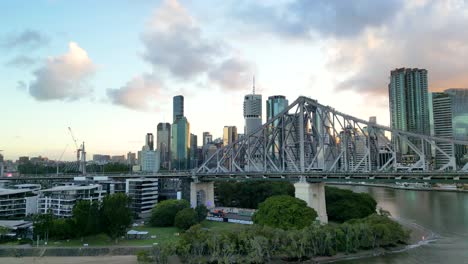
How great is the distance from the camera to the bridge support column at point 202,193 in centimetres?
8762

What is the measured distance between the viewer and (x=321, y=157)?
78438 mm

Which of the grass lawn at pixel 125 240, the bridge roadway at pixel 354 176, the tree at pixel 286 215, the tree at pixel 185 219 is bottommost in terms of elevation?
A: the grass lawn at pixel 125 240

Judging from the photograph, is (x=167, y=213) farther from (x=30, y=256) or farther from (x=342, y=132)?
(x=342, y=132)

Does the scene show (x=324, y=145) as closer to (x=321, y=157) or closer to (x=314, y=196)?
(x=321, y=157)

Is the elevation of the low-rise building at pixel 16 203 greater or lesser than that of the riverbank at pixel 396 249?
greater

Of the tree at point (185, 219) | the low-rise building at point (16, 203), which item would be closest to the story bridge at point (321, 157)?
the tree at point (185, 219)

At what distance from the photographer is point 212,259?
135ft

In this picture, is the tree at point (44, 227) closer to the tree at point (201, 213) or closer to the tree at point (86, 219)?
the tree at point (86, 219)

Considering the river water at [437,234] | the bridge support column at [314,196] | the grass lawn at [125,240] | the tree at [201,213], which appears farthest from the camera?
the tree at [201,213]

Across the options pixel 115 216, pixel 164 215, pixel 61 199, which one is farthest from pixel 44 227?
pixel 164 215

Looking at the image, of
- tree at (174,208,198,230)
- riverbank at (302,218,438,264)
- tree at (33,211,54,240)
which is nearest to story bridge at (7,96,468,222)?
riverbank at (302,218,438,264)

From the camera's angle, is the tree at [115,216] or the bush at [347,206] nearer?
the tree at [115,216]

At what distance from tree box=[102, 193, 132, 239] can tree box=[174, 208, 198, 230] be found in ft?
31.5

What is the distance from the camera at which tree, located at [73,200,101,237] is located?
53125 millimetres
